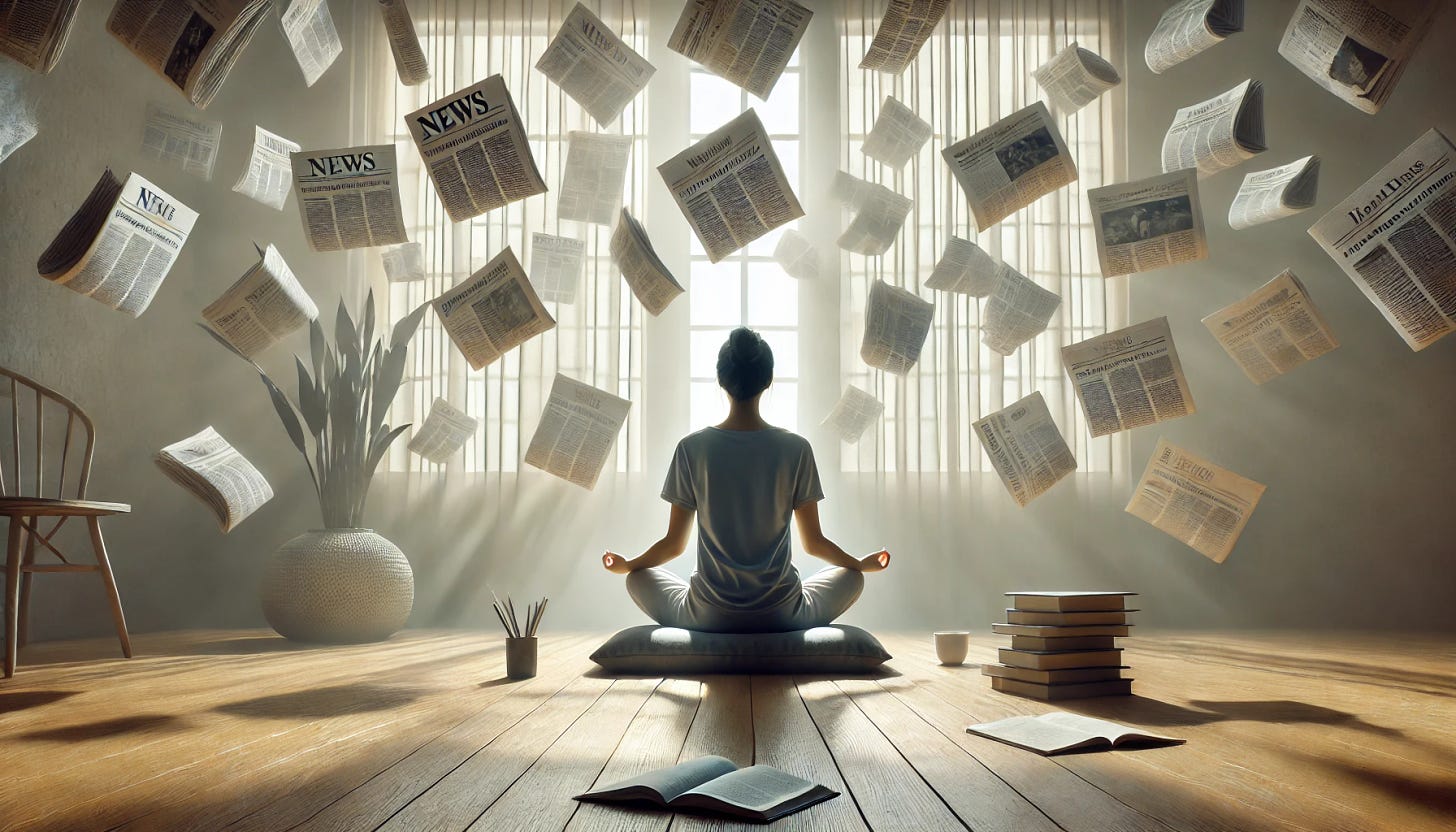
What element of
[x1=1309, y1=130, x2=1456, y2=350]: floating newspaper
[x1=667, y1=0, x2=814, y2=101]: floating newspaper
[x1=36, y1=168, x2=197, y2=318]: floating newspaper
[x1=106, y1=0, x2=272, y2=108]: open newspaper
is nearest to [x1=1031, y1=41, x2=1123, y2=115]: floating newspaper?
[x1=1309, y1=130, x2=1456, y2=350]: floating newspaper

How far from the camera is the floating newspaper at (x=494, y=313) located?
117 inches

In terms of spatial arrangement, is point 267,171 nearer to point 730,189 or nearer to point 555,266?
point 555,266

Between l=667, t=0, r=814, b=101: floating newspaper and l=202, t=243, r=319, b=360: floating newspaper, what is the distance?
1.27 m

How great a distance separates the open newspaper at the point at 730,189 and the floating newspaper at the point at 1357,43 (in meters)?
1.41

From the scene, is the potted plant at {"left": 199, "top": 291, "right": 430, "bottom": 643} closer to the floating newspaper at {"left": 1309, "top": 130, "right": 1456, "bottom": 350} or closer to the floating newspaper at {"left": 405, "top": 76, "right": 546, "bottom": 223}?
the floating newspaper at {"left": 405, "top": 76, "right": 546, "bottom": 223}

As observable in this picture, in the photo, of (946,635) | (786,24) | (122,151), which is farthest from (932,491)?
(122,151)

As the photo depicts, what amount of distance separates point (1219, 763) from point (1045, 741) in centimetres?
23

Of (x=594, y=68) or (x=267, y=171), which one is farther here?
(x=267, y=171)

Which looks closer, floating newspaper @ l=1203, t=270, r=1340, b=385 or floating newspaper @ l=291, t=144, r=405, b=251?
floating newspaper @ l=291, t=144, r=405, b=251

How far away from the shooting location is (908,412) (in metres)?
3.99

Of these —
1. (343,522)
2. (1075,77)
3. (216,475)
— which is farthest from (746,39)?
(343,522)

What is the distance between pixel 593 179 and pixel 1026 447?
178 cm

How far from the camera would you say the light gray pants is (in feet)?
8.48

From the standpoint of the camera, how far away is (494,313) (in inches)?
118
